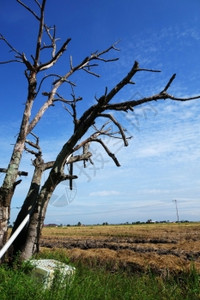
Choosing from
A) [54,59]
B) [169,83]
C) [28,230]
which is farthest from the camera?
[54,59]

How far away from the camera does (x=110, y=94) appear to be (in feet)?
21.6

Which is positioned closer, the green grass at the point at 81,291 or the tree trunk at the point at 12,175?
the green grass at the point at 81,291

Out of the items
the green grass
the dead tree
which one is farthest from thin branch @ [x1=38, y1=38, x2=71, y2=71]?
the green grass

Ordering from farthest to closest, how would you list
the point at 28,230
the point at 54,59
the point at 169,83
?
1. the point at 54,59
2. the point at 28,230
3. the point at 169,83

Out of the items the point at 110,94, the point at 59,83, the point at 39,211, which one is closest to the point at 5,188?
the point at 39,211

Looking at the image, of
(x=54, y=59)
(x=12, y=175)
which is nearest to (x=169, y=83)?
(x=54, y=59)

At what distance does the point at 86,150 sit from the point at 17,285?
507 centimetres

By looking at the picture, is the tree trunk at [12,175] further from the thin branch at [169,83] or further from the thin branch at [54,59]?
the thin branch at [169,83]

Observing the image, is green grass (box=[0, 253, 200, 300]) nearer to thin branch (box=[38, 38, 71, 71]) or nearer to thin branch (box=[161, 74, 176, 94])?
thin branch (box=[161, 74, 176, 94])

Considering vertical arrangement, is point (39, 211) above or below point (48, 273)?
above

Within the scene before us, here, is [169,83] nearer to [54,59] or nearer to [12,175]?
[54,59]

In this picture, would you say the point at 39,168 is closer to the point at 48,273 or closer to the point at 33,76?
the point at 33,76

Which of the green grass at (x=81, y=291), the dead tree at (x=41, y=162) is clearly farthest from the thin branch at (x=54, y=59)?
the green grass at (x=81, y=291)

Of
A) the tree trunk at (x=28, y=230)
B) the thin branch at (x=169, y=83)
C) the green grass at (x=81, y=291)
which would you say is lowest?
the green grass at (x=81, y=291)
